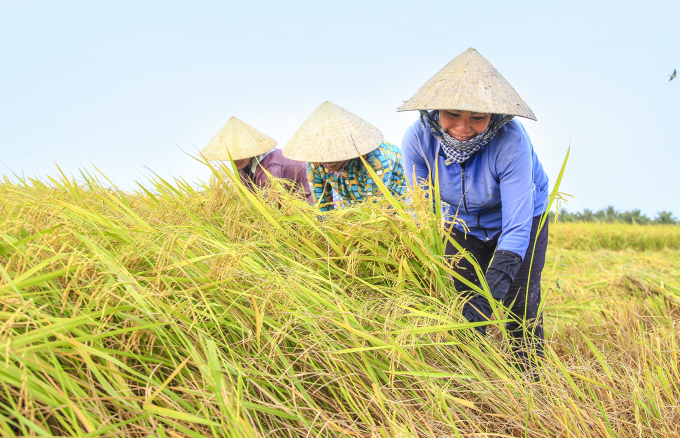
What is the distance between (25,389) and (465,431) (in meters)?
1.08

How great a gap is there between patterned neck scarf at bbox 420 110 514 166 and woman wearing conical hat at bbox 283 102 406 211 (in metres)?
0.66

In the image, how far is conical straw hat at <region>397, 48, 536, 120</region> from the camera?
1.78 m

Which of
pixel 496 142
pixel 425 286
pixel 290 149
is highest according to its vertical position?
pixel 290 149

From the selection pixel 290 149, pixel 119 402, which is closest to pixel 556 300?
pixel 290 149

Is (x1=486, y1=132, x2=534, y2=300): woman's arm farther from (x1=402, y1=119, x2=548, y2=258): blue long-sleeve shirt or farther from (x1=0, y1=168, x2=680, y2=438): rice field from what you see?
(x1=0, y1=168, x2=680, y2=438): rice field

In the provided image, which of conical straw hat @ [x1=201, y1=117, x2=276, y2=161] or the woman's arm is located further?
conical straw hat @ [x1=201, y1=117, x2=276, y2=161]

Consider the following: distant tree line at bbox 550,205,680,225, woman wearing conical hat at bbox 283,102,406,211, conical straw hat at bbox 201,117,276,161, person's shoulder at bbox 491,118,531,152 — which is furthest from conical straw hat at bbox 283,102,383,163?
distant tree line at bbox 550,205,680,225

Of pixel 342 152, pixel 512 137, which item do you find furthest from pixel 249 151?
pixel 512 137

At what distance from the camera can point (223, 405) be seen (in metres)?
0.90

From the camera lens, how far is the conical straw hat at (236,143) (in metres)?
3.49

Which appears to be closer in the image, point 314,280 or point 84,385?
point 84,385

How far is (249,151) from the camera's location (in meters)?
3.52

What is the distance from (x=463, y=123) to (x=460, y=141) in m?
0.09

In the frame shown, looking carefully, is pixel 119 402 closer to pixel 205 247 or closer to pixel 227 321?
pixel 227 321
